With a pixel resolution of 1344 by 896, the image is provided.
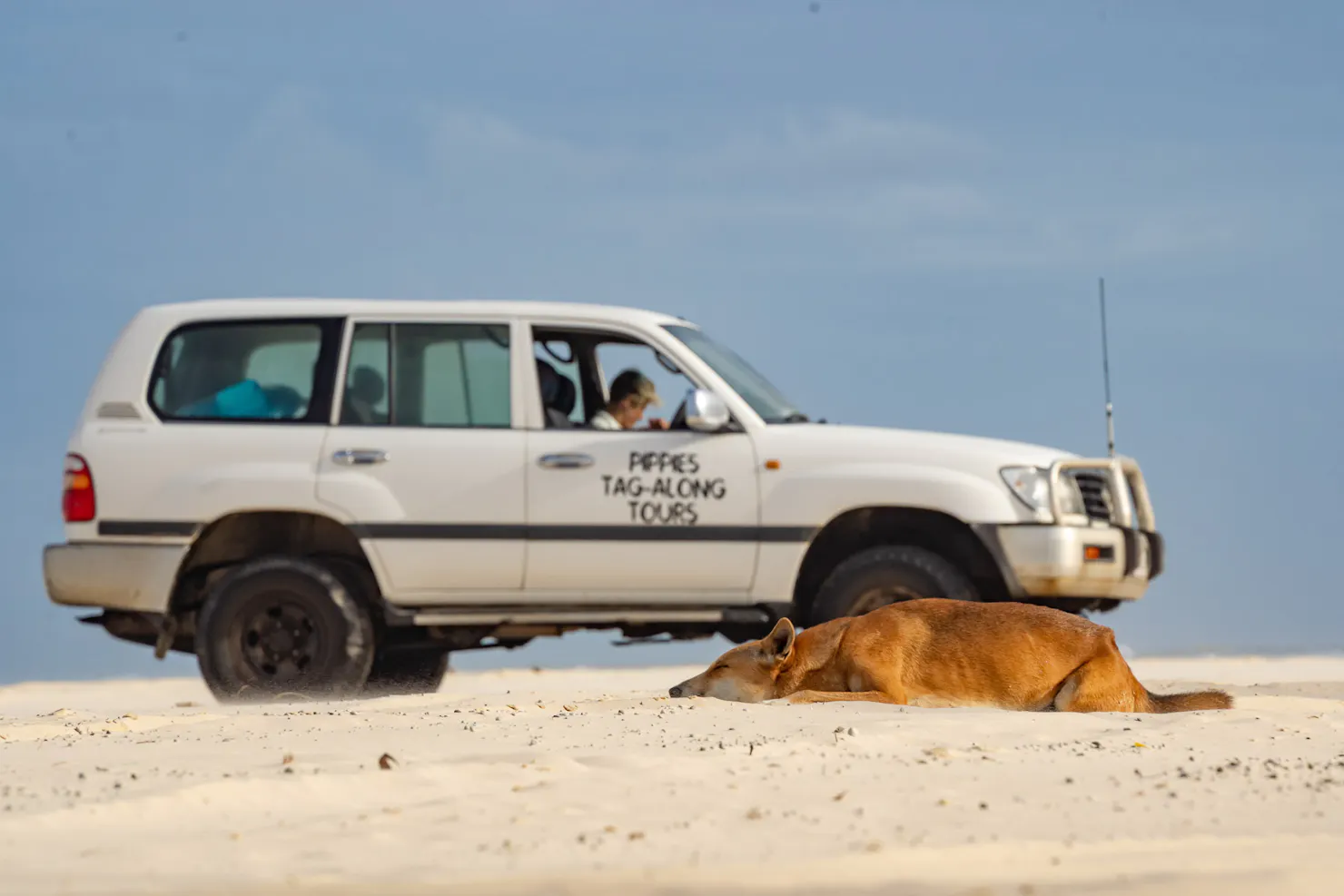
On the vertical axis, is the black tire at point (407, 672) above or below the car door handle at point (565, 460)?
below

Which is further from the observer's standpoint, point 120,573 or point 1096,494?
point 1096,494

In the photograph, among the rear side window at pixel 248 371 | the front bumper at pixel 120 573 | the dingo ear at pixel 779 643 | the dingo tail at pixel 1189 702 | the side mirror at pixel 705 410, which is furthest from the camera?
the rear side window at pixel 248 371

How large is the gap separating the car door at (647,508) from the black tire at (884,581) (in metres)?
0.45

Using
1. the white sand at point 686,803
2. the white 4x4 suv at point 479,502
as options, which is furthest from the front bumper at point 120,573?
the white sand at point 686,803

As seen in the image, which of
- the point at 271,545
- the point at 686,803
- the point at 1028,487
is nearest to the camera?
the point at 686,803

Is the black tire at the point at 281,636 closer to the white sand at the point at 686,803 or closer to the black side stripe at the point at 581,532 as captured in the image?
the black side stripe at the point at 581,532

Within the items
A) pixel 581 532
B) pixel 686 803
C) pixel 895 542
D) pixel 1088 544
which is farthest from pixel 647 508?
pixel 686 803

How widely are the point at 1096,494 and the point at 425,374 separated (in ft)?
12.5

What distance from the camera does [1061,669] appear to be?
23.5 feet

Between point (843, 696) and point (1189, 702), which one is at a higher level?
point (843, 696)

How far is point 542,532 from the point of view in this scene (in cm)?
889

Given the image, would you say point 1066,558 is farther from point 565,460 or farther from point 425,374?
point 425,374

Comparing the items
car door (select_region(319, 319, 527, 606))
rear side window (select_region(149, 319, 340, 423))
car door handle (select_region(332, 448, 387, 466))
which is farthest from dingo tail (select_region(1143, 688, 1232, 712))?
rear side window (select_region(149, 319, 340, 423))

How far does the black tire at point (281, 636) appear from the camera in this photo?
898 cm
